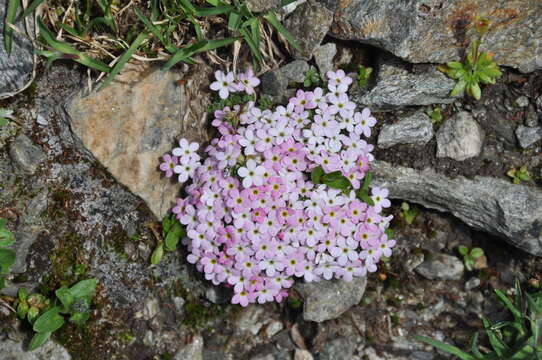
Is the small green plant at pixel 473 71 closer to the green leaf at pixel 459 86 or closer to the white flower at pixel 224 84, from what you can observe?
the green leaf at pixel 459 86

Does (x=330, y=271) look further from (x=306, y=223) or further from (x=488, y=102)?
(x=488, y=102)

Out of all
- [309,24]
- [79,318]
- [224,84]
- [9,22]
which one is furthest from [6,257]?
[309,24]

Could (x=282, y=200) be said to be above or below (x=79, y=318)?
above

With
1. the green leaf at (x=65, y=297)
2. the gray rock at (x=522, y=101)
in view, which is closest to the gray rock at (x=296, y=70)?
the gray rock at (x=522, y=101)

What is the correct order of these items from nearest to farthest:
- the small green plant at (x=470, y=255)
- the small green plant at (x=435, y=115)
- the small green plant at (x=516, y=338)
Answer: the small green plant at (x=516, y=338), the small green plant at (x=435, y=115), the small green plant at (x=470, y=255)

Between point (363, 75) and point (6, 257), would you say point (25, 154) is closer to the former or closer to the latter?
point (6, 257)
